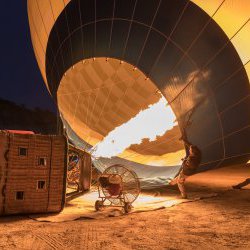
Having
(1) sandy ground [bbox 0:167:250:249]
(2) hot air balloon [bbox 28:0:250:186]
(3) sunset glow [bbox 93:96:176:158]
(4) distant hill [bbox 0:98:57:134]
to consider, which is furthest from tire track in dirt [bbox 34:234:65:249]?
(4) distant hill [bbox 0:98:57:134]

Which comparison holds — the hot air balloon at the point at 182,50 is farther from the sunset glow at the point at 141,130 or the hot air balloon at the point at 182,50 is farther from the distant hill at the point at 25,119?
the distant hill at the point at 25,119

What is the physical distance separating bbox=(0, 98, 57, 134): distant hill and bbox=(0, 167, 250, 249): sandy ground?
31327 mm

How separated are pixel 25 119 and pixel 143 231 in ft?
117

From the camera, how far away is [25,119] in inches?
1481

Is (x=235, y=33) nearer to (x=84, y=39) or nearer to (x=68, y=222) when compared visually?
(x=84, y=39)

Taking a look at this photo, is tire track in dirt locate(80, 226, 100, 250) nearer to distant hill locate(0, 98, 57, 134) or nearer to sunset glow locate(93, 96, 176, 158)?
sunset glow locate(93, 96, 176, 158)

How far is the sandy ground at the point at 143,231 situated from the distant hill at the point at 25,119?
103 ft

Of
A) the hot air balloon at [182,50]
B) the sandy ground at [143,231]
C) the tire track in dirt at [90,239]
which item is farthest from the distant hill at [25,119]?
the tire track in dirt at [90,239]

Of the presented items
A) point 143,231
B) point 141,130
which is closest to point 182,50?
point 141,130

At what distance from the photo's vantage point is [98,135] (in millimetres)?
13336

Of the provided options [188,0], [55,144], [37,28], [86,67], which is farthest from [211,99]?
[37,28]

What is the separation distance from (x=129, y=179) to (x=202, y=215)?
182 cm

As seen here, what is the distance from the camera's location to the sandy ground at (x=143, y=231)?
3504mm

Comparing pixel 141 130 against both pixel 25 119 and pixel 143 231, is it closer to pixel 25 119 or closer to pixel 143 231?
pixel 143 231
